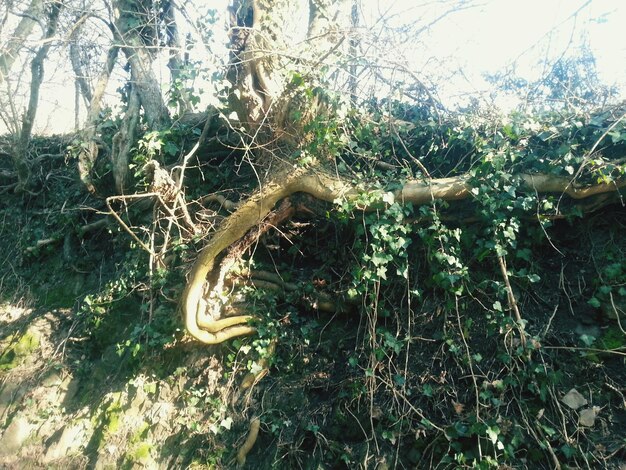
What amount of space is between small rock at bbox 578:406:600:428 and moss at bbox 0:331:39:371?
5.57 m

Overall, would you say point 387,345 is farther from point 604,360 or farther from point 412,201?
point 604,360

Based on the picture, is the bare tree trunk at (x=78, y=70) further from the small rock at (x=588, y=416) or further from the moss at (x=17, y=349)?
the small rock at (x=588, y=416)

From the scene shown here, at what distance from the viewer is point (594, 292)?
3963 mm

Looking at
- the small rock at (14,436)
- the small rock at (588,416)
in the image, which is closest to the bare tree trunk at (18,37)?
the small rock at (14,436)

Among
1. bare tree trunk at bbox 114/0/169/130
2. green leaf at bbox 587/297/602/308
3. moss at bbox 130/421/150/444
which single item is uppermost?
bare tree trunk at bbox 114/0/169/130

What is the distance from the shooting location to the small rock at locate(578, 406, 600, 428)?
345 centimetres

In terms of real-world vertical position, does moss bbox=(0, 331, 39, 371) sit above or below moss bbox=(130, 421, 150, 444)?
above

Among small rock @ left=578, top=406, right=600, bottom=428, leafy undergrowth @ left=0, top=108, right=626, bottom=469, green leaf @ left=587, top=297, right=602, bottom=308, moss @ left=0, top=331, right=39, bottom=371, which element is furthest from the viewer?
moss @ left=0, top=331, right=39, bottom=371

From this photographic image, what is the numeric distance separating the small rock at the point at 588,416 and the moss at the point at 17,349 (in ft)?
18.3

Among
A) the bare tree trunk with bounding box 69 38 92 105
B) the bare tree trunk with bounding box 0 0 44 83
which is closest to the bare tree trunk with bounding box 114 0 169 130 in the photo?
the bare tree trunk with bounding box 0 0 44 83

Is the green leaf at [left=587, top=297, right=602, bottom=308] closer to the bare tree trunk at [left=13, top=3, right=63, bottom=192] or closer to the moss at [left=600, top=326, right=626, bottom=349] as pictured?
the moss at [left=600, top=326, right=626, bottom=349]

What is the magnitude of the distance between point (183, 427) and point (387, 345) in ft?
6.57

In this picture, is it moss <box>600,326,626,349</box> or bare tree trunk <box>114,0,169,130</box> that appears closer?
moss <box>600,326,626,349</box>

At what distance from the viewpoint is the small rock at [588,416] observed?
345cm
